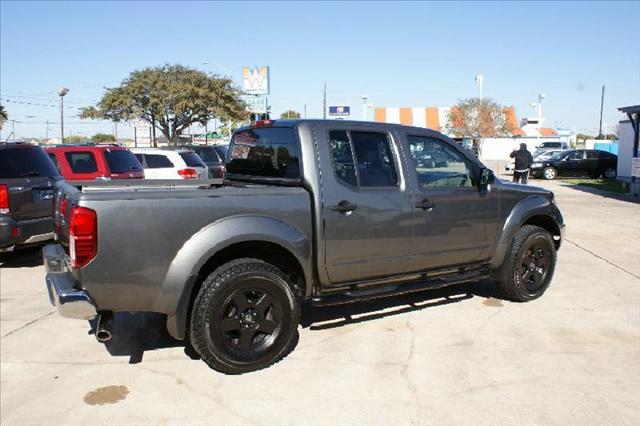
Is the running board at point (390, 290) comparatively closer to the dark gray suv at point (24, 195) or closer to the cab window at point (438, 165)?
the cab window at point (438, 165)

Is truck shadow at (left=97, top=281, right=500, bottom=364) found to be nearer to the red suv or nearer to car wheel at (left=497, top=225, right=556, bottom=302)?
car wheel at (left=497, top=225, right=556, bottom=302)

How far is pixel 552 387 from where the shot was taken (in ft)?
12.4

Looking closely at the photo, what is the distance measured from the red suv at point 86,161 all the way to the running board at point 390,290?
6191 mm

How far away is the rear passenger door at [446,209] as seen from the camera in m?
4.85

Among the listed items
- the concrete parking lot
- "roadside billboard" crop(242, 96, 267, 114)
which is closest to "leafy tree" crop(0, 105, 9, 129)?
"roadside billboard" crop(242, 96, 267, 114)

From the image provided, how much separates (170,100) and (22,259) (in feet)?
104

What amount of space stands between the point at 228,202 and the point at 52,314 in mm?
2772

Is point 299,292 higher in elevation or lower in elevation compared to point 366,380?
higher

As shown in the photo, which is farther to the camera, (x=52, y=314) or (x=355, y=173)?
(x=52, y=314)

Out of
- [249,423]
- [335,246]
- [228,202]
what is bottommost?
[249,423]

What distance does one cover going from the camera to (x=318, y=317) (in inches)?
207

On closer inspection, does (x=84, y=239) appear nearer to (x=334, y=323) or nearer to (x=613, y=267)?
(x=334, y=323)

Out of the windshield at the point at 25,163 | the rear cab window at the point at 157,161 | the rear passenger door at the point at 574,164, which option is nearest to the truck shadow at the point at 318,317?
the windshield at the point at 25,163

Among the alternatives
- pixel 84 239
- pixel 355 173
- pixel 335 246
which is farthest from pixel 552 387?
pixel 84 239
